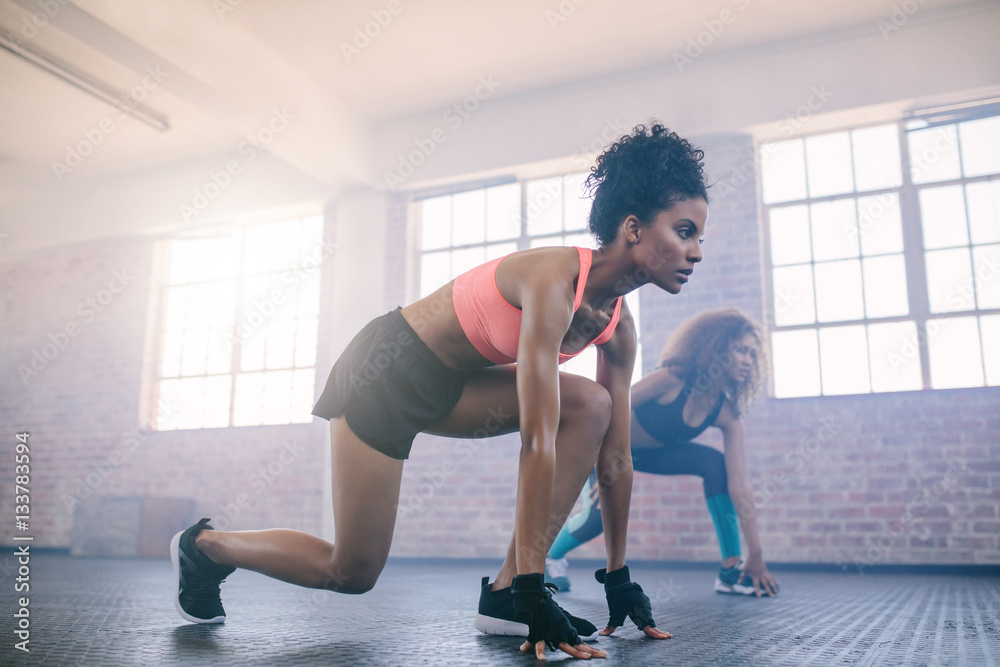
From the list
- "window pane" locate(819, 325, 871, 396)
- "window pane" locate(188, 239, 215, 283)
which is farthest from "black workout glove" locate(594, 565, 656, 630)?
"window pane" locate(188, 239, 215, 283)

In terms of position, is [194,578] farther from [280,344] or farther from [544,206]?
[280,344]

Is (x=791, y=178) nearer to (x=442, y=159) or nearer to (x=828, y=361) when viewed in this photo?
(x=828, y=361)

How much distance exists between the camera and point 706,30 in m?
5.14

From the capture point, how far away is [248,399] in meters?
6.89

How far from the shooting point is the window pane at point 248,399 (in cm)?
681

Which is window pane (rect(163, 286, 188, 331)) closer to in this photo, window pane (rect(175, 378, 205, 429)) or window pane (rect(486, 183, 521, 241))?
window pane (rect(175, 378, 205, 429))

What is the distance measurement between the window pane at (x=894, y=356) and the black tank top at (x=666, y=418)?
211 cm

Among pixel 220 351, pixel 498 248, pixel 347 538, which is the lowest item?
pixel 347 538

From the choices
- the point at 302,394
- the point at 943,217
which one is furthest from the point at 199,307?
the point at 943,217

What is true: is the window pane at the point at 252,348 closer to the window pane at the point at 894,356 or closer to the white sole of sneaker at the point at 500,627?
the window pane at the point at 894,356

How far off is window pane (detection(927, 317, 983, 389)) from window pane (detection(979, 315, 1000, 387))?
1.4 inches

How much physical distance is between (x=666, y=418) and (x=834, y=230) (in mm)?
2706

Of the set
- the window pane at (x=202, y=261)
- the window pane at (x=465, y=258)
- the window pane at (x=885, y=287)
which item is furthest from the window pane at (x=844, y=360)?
the window pane at (x=202, y=261)

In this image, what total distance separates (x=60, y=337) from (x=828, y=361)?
705 cm
